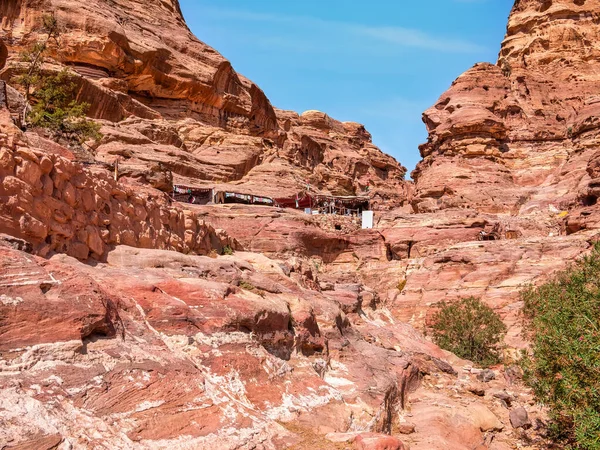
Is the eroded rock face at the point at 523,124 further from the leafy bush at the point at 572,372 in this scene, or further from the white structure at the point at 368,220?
the leafy bush at the point at 572,372

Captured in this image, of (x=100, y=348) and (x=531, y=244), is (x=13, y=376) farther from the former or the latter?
(x=531, y=244)

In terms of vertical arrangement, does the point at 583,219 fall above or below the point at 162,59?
below

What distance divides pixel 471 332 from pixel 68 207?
2003 centimetres

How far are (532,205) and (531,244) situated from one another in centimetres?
1504

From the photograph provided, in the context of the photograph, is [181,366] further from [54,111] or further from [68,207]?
[54,111]

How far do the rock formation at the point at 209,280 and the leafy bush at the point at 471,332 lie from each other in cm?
116

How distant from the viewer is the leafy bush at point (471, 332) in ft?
77.2

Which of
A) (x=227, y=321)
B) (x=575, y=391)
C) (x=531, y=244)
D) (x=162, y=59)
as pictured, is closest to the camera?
(x=227, y=321)

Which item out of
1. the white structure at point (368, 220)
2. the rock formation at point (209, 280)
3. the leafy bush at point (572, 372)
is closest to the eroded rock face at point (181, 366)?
the rock formation at point (209, 280)

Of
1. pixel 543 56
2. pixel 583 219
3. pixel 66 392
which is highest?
pixel 543 56

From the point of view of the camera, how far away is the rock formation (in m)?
6.00

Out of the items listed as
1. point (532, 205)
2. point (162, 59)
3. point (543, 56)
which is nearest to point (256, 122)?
point (162, 59)

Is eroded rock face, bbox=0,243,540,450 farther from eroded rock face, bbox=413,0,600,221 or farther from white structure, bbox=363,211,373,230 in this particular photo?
eroded rock face, bbox=413,0,600,221

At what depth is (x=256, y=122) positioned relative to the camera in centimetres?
5547
